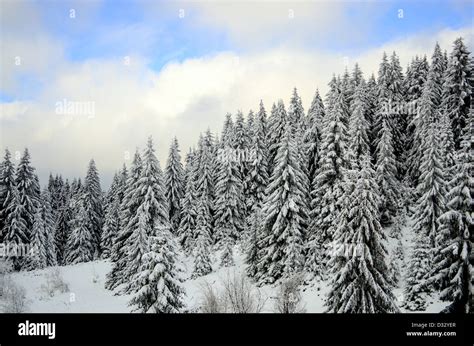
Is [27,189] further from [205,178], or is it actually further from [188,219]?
[205,178]

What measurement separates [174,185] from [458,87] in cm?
3965

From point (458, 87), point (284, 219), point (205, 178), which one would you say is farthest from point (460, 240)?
point (205, 178)

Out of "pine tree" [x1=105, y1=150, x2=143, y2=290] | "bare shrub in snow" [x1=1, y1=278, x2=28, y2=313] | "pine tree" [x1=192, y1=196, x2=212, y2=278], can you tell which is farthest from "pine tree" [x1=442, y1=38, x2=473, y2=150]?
"bare shrub in snow" [x1=1, y1=278, x2=28, y2=313]

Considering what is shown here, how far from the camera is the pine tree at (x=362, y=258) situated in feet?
65.7

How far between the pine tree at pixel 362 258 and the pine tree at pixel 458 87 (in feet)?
107

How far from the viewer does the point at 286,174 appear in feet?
116

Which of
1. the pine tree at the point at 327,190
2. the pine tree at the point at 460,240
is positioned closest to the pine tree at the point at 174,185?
the pine tree at the point at 327,190

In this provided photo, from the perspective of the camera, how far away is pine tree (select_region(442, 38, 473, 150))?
46.5 metres

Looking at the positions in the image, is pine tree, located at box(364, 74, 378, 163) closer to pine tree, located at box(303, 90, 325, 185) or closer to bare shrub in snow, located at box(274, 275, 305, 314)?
pine tree, located at box(303, 90, 325, 185)

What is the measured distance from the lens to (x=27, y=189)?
164 feet

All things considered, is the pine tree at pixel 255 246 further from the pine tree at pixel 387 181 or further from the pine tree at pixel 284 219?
the pine tree at pixel 387 181
